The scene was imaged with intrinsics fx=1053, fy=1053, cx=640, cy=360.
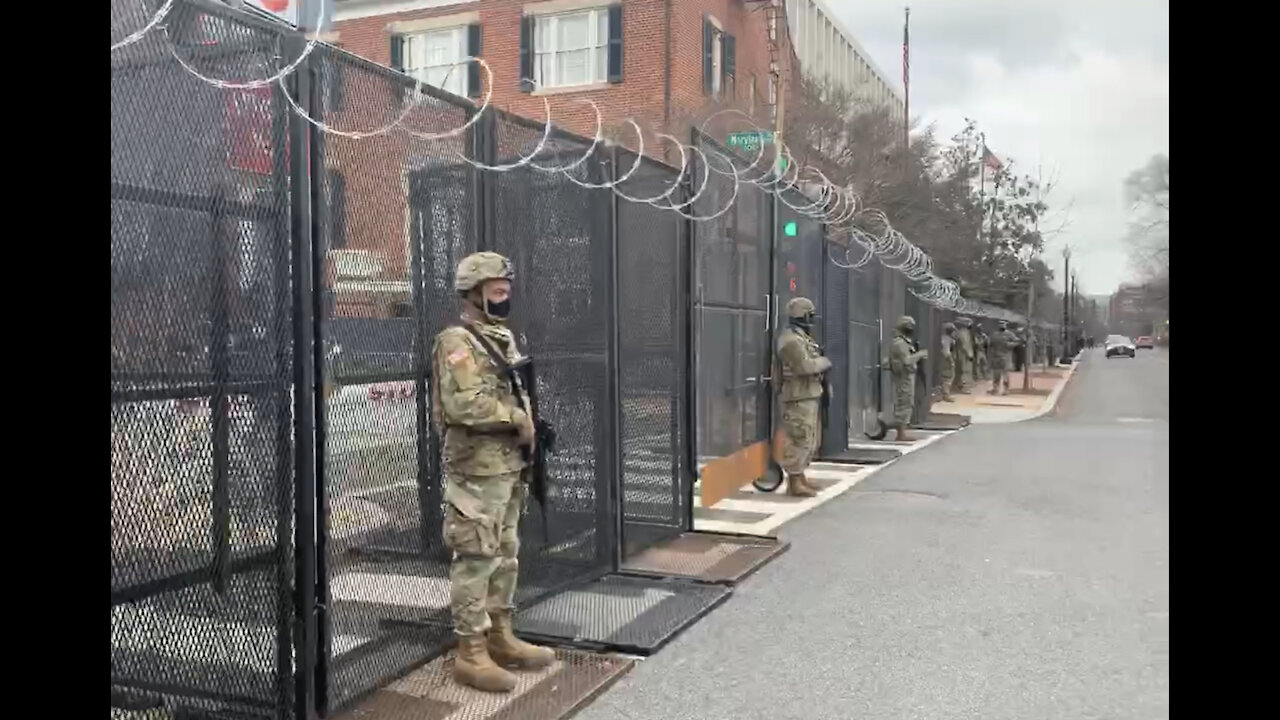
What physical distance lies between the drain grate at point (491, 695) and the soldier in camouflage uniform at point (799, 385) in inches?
187

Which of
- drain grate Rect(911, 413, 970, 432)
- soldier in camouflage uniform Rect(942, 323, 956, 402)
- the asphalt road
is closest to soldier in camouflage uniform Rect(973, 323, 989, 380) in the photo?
soldier in camouflage uniform Rect(942, 323, 956, 402)

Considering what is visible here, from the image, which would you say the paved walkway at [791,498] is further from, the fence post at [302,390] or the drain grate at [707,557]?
the fence post at [302,390]

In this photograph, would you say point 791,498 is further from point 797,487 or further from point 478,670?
point 478,670

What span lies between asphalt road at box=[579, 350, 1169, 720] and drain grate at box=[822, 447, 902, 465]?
1758 millimetres

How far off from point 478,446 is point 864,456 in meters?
8.91

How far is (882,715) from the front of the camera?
4148 mm

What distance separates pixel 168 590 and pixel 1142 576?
220 inches

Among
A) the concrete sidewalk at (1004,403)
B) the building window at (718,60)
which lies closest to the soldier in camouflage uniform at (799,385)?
the concrete sidewalk at (1004,403)

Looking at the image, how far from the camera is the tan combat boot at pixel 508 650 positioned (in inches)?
180

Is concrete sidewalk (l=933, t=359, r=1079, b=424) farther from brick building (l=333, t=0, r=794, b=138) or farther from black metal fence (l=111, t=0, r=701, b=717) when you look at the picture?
black metal fence (l=111, t=0, r=701, b=717)

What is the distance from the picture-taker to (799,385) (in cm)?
916

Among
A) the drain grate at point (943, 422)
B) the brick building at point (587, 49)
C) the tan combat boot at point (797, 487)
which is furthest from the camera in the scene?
the brick building at point (587, 49)

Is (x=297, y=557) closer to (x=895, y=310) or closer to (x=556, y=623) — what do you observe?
(x=556, y=623)

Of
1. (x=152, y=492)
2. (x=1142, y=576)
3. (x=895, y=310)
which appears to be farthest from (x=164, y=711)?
(x=895, y=310)
